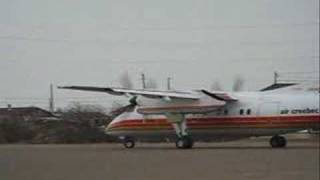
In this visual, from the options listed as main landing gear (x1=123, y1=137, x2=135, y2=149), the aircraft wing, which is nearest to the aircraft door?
the aircraft wing

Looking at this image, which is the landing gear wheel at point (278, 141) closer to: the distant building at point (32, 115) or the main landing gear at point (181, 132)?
the main landing gear at point (181, 132)

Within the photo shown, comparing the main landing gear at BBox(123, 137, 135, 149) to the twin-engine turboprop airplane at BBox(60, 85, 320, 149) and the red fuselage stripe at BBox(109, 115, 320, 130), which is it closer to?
the red fuselage stripe at BBox(109, 115, 320, 130)

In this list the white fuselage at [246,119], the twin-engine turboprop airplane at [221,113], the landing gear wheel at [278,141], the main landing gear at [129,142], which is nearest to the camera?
the white fuselage at [246,119]

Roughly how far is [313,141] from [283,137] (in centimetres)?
177

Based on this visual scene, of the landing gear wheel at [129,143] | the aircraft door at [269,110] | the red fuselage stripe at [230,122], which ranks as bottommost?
the landing gear wheel at [129,143]

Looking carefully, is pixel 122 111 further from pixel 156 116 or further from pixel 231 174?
pixel 231 174

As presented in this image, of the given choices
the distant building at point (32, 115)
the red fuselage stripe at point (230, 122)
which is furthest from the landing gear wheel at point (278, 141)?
the distant building at point (32, 115)

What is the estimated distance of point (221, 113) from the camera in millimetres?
36750

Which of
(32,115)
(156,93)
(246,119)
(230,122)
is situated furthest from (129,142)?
(246,119)

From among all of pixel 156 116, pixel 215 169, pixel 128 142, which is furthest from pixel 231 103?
pixel 215 169

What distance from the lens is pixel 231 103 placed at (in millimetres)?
36531

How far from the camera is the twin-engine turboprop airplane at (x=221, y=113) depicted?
114 ft

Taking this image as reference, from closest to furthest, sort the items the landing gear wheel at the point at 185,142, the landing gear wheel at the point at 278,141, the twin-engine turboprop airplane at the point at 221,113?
1. the twin-engine turboprop airplane at the point at 221,113
2. the landing gear wheel at the point at 278,141
3. the landing gear wheel at the point at 185,142

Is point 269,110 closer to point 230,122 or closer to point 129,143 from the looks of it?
point 230,122
